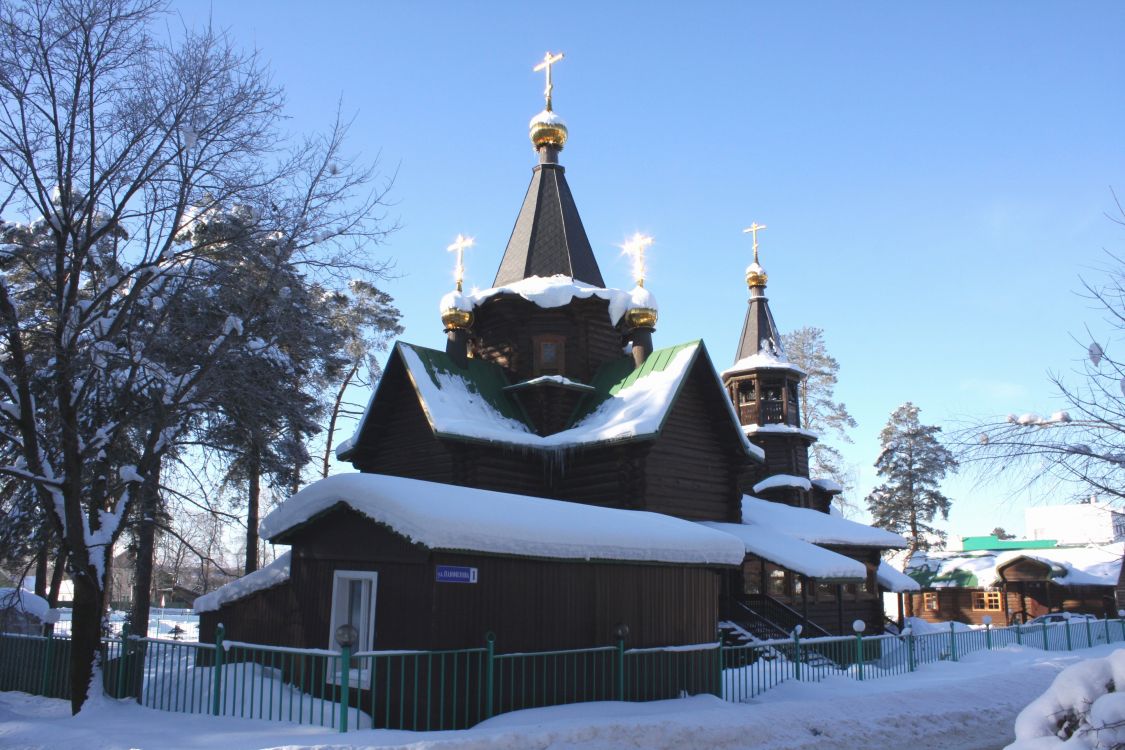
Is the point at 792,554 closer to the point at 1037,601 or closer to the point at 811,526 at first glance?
the point at 811,526

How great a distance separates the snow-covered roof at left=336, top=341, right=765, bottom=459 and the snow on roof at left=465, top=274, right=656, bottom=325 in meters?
1.60

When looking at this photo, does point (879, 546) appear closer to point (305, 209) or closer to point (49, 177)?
point (305, 209)

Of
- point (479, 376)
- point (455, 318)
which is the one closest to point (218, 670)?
point (479, 376)

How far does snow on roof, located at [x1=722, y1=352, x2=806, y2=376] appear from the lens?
103 ft

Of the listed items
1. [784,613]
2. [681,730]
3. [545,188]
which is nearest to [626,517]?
→ [681,730]

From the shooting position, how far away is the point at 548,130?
25516 mm

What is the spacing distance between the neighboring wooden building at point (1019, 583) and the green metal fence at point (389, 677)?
26205 millimetres

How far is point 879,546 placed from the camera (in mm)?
25672

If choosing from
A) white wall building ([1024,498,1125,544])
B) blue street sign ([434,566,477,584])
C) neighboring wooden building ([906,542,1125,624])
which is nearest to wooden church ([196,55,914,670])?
blue street sign ([434,566,477,584])

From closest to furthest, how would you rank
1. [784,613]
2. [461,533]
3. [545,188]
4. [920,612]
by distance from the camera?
[461,533] < [784,613] < [545,188] < [920,612]

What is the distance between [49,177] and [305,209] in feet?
10.7

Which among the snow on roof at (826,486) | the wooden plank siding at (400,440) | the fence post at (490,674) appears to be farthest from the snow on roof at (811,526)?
the fence post at (490,674)

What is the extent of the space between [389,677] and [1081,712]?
6430mm

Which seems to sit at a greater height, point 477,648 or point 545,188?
point 545,188
